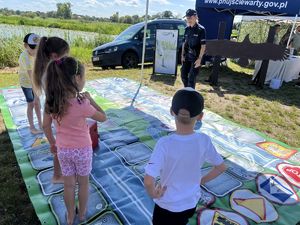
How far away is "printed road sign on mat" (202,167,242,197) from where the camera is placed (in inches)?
107

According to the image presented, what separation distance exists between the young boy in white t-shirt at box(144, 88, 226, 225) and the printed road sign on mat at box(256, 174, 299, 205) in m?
1.51

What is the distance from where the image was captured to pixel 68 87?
1.73m

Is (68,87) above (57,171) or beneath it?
above

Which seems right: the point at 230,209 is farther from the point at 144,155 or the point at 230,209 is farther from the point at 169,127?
the point at 169,127

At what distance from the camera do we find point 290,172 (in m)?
3.16

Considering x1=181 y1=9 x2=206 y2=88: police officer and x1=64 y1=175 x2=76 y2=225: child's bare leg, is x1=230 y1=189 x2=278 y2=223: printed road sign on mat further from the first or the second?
x1=181 y1=9 x2=206 y2=88: police officer

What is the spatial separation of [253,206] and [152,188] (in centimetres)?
162

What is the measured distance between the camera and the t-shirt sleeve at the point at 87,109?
5.91ft

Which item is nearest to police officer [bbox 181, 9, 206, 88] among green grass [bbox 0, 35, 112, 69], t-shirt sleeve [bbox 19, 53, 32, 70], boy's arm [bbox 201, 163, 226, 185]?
t-shirt sleeve [bbox 19, 53, 32, 70]

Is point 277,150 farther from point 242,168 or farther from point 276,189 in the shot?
point 276,189

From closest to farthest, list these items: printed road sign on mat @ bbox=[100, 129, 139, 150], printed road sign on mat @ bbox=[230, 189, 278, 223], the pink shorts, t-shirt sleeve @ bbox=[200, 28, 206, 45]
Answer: the pink shorts → printed road sign on mat @ bbox=[230, 189, 278, 223] → printed road sign on mat @ bbox=[100, 129, 139, 150] → t-shirt sleeve @ bbox=[200, 28, 206, 45]

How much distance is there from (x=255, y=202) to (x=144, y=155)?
4.41 ft

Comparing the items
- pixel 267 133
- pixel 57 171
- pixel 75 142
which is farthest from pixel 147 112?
pixel 75 142

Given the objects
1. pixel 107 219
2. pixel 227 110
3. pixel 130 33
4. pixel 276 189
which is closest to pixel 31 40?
pixel 107 219
